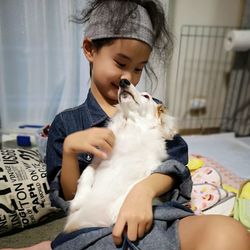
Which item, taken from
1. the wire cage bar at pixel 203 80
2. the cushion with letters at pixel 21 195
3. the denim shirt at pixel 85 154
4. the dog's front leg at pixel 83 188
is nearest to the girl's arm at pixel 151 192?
the denim shirt at pixel 85 154

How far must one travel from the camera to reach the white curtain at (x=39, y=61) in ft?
5.61

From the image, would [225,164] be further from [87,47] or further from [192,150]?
[87,47]

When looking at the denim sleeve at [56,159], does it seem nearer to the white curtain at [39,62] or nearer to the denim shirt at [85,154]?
the denim shirt at [85,154]

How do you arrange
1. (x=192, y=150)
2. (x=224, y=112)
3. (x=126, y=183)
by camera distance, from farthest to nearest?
(x=224, y=112) < (x=192, y=150) < (x=126, y=183)

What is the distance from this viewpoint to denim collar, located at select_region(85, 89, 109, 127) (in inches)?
34.0

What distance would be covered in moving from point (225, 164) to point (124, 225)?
44.4 inches

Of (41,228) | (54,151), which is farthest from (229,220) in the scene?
(41,228)

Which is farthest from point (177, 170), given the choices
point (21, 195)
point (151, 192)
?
point (21, 195)

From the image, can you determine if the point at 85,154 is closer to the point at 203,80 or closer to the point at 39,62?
the point at 39,62

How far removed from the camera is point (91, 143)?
68 cm

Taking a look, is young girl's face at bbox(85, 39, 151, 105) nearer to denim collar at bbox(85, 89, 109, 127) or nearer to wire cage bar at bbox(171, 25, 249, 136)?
denim collar at bbox(85, 89, 109, 127)

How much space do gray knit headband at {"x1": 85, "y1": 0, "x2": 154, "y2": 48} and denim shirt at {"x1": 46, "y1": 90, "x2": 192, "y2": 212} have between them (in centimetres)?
18

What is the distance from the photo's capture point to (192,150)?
70.3 inches

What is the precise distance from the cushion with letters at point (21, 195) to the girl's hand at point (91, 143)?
562 millimetres
